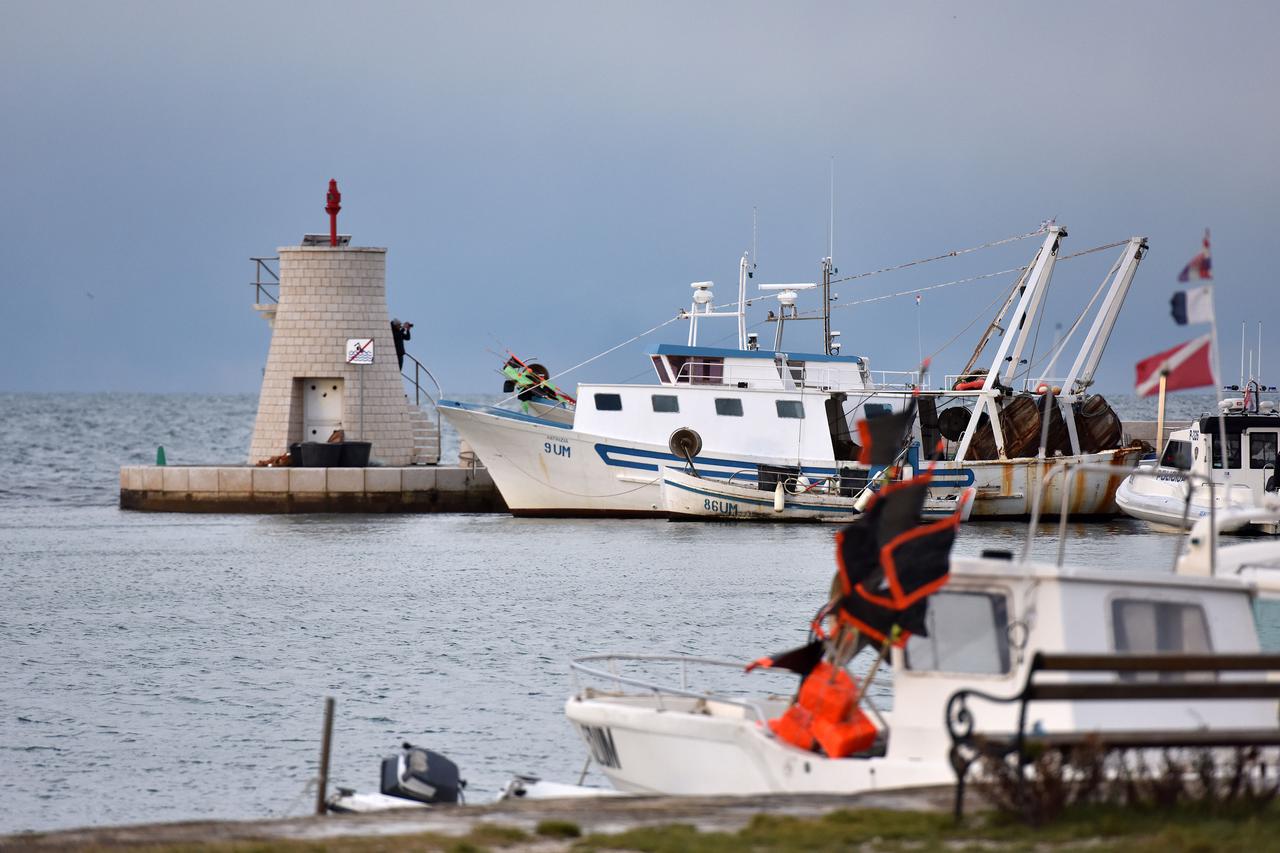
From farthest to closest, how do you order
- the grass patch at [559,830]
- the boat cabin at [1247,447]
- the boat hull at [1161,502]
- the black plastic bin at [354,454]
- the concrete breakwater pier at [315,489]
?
the black plastic bin at [354,454] < the concrete breakwater pier at [315,489] < the boat cabin at [1247,447] < the boat hull at [1161,502] < the grass patch at [559,830]

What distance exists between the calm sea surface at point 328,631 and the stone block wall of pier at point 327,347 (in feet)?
9.64

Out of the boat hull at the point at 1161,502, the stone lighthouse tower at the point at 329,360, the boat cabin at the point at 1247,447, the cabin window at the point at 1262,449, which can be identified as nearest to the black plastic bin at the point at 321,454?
the stone lighthouse tower at the point at 329,360

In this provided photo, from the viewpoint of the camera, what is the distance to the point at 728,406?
37.9m

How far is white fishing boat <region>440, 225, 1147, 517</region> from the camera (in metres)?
37.9

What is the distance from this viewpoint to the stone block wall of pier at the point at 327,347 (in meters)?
40.9

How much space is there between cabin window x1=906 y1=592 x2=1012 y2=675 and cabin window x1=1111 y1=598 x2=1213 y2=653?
61 cm

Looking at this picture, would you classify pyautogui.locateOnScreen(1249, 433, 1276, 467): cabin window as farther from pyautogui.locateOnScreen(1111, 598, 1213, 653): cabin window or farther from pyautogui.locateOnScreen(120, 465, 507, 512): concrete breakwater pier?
pyautogui.locateOnScreen(1111, 598, 1213, 653): cabin window

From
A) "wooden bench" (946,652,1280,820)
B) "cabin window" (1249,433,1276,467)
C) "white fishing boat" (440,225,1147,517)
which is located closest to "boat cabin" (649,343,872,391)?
"white fishing boat" (440,225,1147,517)

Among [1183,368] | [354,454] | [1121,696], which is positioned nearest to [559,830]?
[1121,696]

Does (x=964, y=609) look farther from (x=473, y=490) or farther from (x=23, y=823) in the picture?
(x=473, y=490)

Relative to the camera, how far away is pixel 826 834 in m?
7.04

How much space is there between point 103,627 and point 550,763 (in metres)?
11.3

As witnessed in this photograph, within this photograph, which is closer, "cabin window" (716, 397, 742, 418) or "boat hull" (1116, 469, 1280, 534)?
"boat hull" (1116, 469, 1280, 534)

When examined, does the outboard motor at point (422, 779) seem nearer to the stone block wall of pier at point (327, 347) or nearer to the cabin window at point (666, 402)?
the cabin window at point (666, 402)
